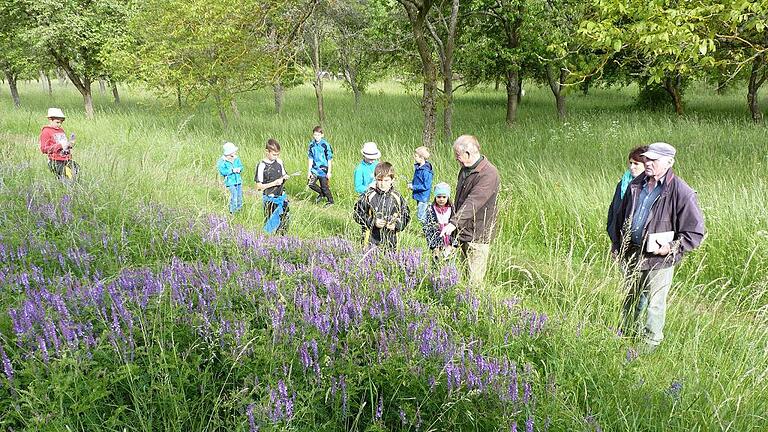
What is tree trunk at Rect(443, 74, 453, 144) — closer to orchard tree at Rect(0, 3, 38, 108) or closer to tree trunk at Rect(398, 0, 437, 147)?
tree trunk at Rect(398, 0, 437, 147)

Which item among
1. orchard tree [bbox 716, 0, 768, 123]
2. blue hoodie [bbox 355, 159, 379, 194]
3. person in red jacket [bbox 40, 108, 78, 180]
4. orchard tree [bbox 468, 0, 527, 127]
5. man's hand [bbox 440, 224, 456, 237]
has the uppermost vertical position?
orchard tree [bbox 468, 0, 527, 127]

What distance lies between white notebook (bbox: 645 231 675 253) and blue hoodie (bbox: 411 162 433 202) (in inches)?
144

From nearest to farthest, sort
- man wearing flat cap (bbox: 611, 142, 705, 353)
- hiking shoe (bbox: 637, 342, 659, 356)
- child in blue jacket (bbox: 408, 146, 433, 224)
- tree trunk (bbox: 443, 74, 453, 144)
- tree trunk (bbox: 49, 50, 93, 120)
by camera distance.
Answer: hiking shoe (bbox: 637, 342, 659, 356), man wearing flat cap (bbox: 611, 142, 705, 353), child in blue jacket (bbox: 408, 146, 433, 224), tree trunk (bbox: 443, 74, 453, 144), tree trunk (bbox: 49, 50, 93, 120)

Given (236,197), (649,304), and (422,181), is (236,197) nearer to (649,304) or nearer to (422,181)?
(422,181)

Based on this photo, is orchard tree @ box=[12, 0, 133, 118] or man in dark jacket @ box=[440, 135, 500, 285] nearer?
man in dark jacket @ box=[440, 135, 500, 285]

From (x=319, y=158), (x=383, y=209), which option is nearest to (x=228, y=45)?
(x=319, y=158)

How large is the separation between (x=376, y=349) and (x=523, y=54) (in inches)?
526

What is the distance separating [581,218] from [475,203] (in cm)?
290

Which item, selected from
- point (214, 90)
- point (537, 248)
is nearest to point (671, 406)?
point (537, 248)

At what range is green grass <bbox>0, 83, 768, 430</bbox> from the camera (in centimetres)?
270

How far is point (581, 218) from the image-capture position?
22.3 feet

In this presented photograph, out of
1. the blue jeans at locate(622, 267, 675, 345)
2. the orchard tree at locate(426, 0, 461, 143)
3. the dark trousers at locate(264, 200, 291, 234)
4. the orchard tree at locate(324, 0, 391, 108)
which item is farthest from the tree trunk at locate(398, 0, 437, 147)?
the blue jeans at locate(622, 267, 675, 345)

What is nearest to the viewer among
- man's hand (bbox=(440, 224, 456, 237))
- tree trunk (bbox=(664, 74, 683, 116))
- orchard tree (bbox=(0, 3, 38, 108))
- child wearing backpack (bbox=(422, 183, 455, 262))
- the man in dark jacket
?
man's hand (bbox=(440, 224, 456, 237))

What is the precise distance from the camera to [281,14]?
35.5 feet
